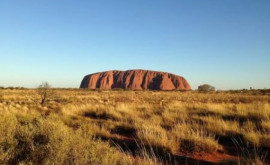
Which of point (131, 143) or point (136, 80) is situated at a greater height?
point (136, 80)

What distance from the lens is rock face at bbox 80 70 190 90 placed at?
149375mm

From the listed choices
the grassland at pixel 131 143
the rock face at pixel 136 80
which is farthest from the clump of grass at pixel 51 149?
the rock face at pixel 136 80

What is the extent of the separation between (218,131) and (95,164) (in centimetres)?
635

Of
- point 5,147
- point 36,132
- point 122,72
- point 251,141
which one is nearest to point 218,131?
point 251,141

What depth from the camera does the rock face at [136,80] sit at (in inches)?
5881

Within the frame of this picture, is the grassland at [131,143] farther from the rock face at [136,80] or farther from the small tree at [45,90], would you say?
the rock face at [136,80]

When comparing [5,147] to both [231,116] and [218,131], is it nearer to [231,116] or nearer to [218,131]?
[218,131]

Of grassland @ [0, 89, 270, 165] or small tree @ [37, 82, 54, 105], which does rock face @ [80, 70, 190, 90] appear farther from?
grassland @ [0, 89, 270, 165]

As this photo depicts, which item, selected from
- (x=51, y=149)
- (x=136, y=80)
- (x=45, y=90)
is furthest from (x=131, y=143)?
(x=136, y=80)

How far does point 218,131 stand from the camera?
30.8 feet

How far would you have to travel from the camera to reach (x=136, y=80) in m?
154

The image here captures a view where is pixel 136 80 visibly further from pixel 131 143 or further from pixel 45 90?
pixel 131 143

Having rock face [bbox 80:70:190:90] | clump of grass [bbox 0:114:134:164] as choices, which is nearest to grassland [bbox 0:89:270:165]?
clump of grass [bbox 0:114:134:164]

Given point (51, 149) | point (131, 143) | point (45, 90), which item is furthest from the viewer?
point (45, 90)
